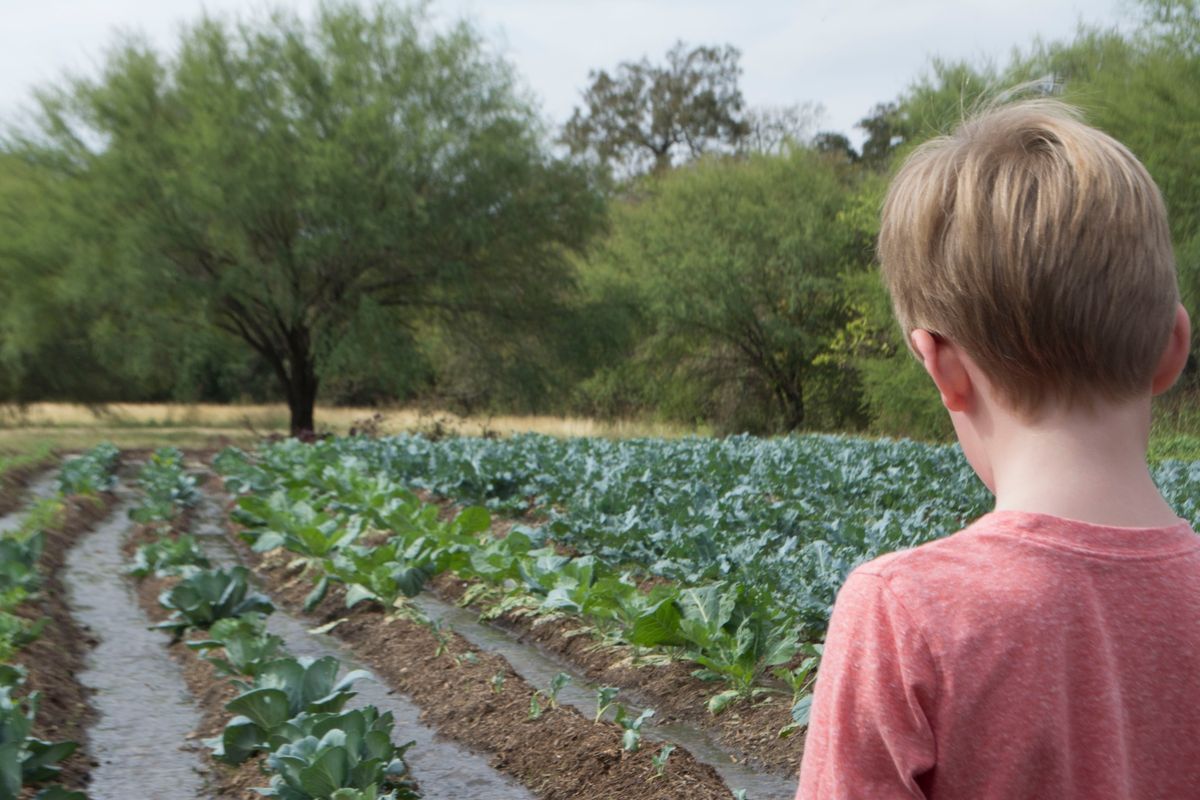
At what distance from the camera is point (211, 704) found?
18.3ft

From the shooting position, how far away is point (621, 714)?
14.0 feet

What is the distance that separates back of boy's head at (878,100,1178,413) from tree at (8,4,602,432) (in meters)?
25.8

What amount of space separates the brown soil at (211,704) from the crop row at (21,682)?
0.57 m

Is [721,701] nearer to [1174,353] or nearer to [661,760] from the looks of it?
[661,760]

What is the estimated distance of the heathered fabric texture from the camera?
1060mm

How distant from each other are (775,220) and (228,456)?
813 inches

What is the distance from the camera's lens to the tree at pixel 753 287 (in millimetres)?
32844

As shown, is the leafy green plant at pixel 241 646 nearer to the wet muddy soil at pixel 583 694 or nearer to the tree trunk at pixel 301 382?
the wet muddy soil at pixel 583 694

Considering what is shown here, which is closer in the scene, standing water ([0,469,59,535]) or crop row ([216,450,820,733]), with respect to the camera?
crop row ([216,450,820,733])

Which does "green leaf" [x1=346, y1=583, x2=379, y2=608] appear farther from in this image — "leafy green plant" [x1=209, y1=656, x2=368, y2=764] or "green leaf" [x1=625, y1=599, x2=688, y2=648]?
"leafy green plant" [x1=209, y1=656, x2=368, y2=764]

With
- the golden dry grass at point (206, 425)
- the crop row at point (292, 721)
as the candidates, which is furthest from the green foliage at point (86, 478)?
the golden dry grass at point (206, 425)

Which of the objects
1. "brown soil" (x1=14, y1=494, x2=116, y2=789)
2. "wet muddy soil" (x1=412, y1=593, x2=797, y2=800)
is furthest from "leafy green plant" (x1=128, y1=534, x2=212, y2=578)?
"wet muddy soil" (x1=412, y1=593, x2=797, y2=800)

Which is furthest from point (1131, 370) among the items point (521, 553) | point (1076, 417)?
point (521, 553)

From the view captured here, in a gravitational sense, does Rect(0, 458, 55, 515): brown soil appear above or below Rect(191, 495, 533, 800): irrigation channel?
above
